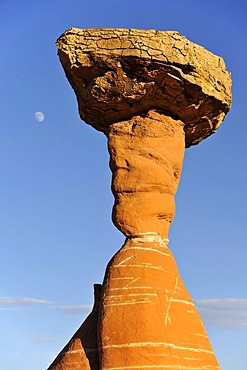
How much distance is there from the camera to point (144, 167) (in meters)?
13.0

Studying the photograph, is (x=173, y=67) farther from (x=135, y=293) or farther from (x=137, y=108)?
(x=135, y=293)

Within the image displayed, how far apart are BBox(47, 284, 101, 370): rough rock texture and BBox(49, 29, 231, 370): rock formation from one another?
0.07 ft

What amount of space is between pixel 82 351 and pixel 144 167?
3.46 meters

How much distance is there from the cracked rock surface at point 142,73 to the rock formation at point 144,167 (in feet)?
0.06

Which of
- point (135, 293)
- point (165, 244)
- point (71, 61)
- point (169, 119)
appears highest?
point (71, 61)

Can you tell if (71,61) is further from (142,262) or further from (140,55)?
(142,262)

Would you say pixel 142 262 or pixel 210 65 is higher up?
pixel 210 65

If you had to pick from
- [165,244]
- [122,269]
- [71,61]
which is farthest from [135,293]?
[71,61]

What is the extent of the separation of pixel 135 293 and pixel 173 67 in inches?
159

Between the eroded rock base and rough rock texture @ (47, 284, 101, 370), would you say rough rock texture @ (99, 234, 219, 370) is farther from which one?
rough rock texture @ (47, 284, 101, 370)

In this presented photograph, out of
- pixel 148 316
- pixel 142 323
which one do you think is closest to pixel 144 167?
pixel 148 316

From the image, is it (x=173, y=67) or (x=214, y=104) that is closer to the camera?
(x=173, y=67)

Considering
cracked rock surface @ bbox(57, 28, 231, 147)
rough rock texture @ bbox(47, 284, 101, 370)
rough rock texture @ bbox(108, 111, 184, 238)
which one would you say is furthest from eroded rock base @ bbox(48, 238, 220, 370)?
cracked rock surface @ bbox(57, 28, 231, 147)

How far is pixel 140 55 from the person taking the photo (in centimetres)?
1248
